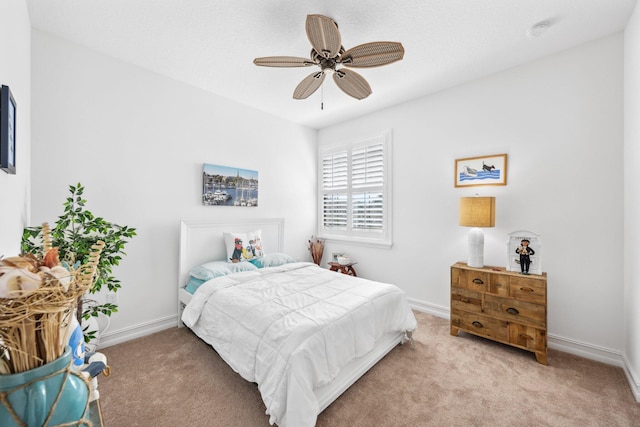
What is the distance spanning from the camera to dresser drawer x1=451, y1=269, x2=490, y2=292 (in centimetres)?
263

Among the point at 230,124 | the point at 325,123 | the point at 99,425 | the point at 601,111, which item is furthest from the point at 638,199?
the point at 230,124

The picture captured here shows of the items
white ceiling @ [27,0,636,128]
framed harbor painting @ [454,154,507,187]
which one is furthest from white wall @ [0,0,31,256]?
framed harbor painting @ [454,154,507,187]

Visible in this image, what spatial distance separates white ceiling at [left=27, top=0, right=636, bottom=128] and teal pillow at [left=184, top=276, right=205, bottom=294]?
88.4 inches

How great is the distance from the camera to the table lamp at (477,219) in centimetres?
263

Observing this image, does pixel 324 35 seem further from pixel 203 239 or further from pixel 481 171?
pixel 203 239

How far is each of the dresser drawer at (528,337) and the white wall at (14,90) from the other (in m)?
3.48

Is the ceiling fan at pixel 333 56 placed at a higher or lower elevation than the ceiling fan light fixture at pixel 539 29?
lower

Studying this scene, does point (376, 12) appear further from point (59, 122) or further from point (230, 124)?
point (59, 122)

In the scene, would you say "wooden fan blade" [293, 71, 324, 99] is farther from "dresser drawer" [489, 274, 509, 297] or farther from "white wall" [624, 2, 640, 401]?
"dresser drawer" [489, 274, 509, 297]

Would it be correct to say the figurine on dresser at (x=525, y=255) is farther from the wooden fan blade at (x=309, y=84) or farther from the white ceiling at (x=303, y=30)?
the wooden fan blade at (x=309, y=84)

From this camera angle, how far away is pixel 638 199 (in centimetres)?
192

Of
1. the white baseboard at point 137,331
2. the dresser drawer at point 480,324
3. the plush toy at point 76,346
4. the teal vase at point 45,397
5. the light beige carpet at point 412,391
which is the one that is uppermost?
the teal vase at point 45,397

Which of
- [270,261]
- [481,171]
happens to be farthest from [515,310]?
[270,261]

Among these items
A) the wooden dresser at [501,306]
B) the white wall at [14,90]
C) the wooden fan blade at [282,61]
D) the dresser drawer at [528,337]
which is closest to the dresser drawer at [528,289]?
the wooden dresser at [501,306]
